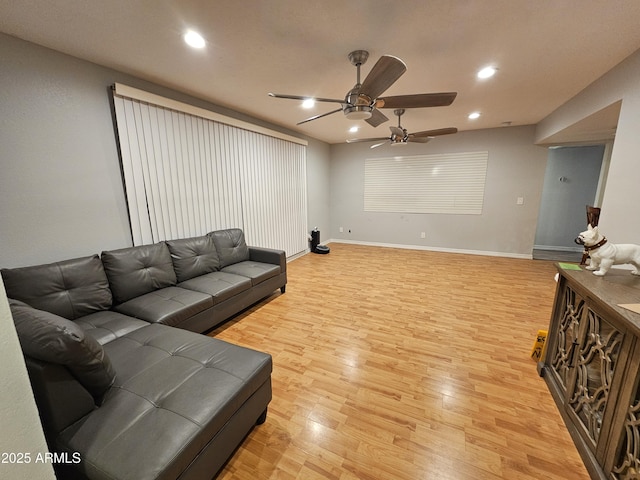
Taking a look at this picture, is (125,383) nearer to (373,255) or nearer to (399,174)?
(373,255)

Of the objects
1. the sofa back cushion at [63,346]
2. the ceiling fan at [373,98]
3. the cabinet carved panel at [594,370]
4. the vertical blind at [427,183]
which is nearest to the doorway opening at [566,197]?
the vertical blind at [427,183]

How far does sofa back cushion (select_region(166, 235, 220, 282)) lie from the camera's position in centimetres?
274

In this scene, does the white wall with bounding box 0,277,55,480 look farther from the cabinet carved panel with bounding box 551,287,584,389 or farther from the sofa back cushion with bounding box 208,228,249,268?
the sofa back cushion with bounding box 208,228,249,268

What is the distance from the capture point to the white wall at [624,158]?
6.66ft

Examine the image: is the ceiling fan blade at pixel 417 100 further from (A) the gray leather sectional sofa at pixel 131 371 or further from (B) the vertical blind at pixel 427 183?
(B) the vertical blind at pixel 427 183

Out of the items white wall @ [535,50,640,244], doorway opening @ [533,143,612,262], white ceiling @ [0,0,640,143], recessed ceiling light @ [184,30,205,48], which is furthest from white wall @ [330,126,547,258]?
recessed ceiling light @ [184,30,205,48]

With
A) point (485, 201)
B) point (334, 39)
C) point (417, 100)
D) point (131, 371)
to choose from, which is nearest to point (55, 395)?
point (131, 371)

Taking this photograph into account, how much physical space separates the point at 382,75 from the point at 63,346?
215 centimetres

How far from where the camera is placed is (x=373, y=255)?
5551 millimetres

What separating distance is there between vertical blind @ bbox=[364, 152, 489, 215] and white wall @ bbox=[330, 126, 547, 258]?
133mm

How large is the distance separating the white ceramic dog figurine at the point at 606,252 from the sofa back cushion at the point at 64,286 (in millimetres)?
3528

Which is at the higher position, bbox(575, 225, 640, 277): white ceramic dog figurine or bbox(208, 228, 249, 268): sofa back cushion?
bbox(575, 225, 640, 277): white ceramic dog figurine

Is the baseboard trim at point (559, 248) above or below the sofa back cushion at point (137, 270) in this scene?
below

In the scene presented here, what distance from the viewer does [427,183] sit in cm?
570
